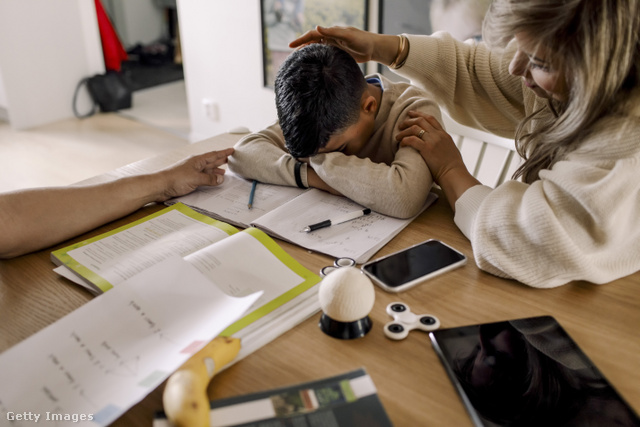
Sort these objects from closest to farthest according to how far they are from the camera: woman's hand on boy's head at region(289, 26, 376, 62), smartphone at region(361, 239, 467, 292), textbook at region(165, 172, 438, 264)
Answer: smartphone at region(361, 239, 467, 292)
textbook at region(165, 172, 438, 264)
woman's hand on boy's head at region(289, 26, 376, 62)

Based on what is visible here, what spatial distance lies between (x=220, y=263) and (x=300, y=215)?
240 millimetres

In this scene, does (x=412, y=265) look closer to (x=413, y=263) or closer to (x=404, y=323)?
(x=413, y=263)

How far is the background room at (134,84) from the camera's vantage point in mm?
2713

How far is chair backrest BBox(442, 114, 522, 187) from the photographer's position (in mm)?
1674

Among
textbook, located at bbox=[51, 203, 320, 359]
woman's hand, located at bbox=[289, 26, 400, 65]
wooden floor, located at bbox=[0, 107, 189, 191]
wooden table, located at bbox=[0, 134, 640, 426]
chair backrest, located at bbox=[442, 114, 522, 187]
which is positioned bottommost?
wooden floor, located at bbox=[0, 107, 189, 191]

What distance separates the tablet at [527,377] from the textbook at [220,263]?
0.22m

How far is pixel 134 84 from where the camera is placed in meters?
4.51

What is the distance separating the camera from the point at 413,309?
29.2 inches

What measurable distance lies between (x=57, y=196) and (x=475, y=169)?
120cm

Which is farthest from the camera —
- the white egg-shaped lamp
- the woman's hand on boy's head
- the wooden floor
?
the wooden floor

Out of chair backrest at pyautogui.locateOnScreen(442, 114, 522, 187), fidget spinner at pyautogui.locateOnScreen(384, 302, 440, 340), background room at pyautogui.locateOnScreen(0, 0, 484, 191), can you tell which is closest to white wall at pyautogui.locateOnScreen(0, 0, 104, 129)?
background room at pyautogui.locateOnScreen(0, 0, 484, 191)

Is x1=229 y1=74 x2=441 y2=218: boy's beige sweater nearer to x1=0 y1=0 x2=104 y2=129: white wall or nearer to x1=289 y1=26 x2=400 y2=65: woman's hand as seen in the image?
x1=289 y1=26 x2=400 y2=65: woman's hand

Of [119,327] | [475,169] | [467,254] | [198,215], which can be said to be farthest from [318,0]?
[119,327]

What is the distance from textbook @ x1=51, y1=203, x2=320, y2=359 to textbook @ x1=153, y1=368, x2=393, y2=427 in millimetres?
95
